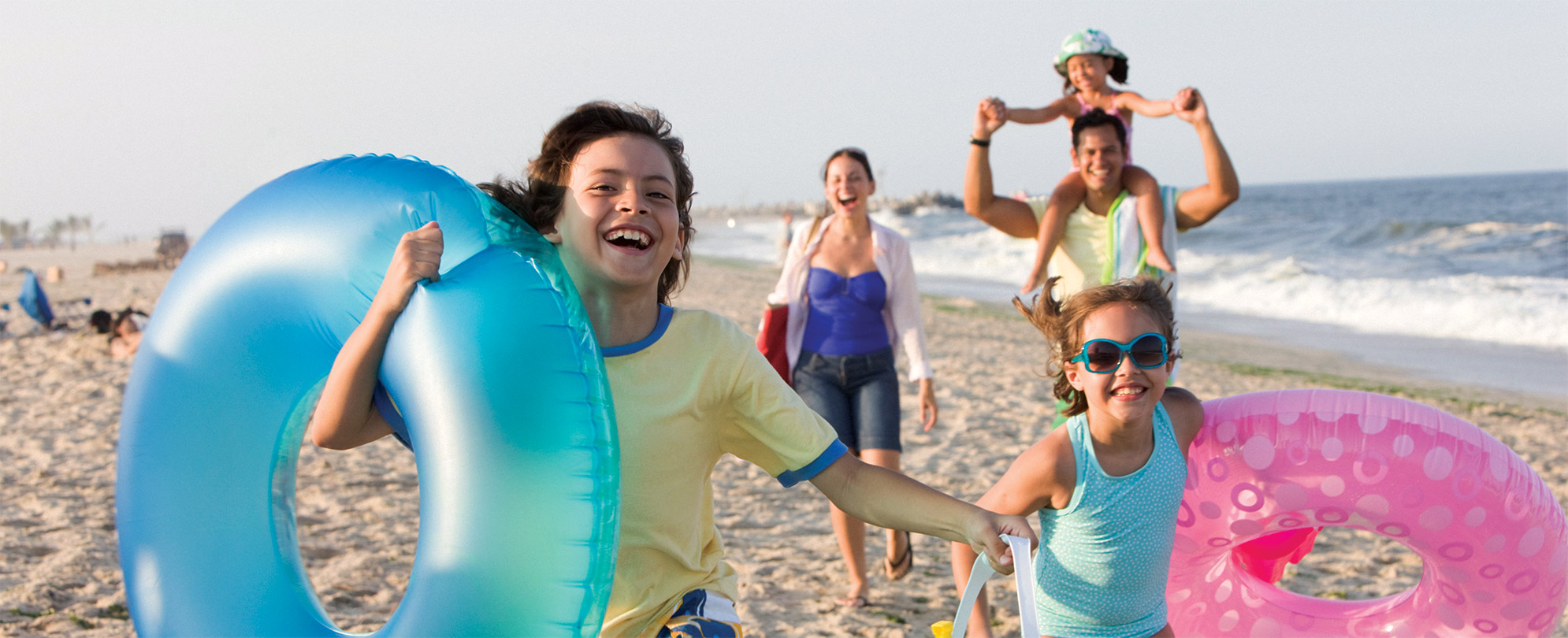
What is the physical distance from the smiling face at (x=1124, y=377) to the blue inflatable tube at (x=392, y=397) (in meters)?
1.24

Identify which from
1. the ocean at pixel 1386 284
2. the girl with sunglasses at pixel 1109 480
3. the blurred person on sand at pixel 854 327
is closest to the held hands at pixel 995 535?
the girl with sunglasses at pixel 1109 480

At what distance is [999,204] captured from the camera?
12.3 ft

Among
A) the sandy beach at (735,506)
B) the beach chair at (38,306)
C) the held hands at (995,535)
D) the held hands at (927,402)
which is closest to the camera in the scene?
the held hands at (995,535)

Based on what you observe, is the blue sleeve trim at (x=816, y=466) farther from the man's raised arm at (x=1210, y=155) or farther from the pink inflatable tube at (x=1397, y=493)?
the man's raised arm at (x=1210, y=155)

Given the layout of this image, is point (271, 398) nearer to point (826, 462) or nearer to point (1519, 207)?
point (826, 462)

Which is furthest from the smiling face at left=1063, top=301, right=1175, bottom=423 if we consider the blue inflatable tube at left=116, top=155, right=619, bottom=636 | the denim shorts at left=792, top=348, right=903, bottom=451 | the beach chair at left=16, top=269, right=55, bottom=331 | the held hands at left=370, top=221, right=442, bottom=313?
the beach chair at left=16, top=269, right=55, bottom=331

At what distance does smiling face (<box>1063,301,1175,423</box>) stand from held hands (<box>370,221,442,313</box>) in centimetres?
147

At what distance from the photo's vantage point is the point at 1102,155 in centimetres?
344

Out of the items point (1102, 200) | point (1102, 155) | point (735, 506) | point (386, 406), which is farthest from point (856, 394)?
point (386, 406)

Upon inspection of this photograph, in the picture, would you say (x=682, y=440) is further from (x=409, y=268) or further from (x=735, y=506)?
(x=735, y=506)

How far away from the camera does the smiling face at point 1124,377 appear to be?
7.63ft

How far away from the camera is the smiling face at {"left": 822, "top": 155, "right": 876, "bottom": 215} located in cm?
422

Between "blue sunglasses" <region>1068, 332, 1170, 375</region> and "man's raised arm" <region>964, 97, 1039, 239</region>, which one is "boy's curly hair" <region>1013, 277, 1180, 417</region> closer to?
"blue sunglasses" <region>1068, 332, 1170, 375</region>

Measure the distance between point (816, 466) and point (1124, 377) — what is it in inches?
32.1
